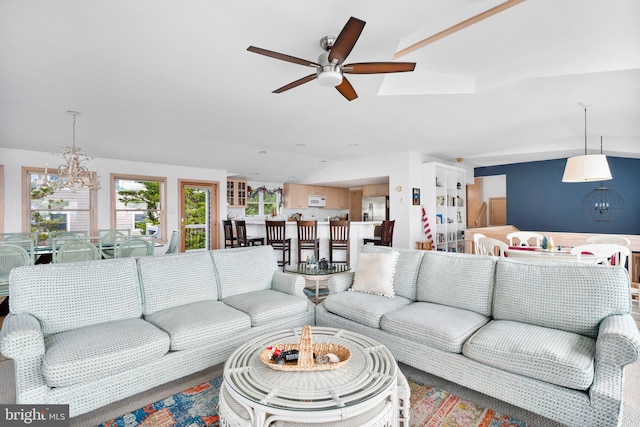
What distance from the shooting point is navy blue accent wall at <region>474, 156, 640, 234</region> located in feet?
20.5

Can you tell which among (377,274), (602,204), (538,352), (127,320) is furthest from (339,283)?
(602,204)

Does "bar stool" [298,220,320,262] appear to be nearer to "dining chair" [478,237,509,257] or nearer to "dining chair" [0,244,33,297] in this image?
"dining chair" [478,237,509,257]

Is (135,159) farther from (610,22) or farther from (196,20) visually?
(610,22)

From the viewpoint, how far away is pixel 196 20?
2.21m

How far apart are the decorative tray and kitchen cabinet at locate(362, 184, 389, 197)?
6.42 metres

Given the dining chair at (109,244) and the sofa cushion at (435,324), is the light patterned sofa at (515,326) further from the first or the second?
the dining chair at (109,244)

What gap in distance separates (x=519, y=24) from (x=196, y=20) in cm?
253

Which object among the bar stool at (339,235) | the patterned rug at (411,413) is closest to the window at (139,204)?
the bar stool at (339,235)

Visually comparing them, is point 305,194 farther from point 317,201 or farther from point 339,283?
Result: point 339,283

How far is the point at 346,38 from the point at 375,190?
20.9 ft

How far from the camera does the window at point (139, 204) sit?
20.0 ft

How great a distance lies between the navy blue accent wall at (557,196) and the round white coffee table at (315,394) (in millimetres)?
7258

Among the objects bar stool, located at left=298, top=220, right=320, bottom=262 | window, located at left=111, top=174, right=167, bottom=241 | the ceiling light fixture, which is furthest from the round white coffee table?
window, located at left=111, top=174, right=167, bottom=241

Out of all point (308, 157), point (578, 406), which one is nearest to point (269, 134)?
point (308, 157)
